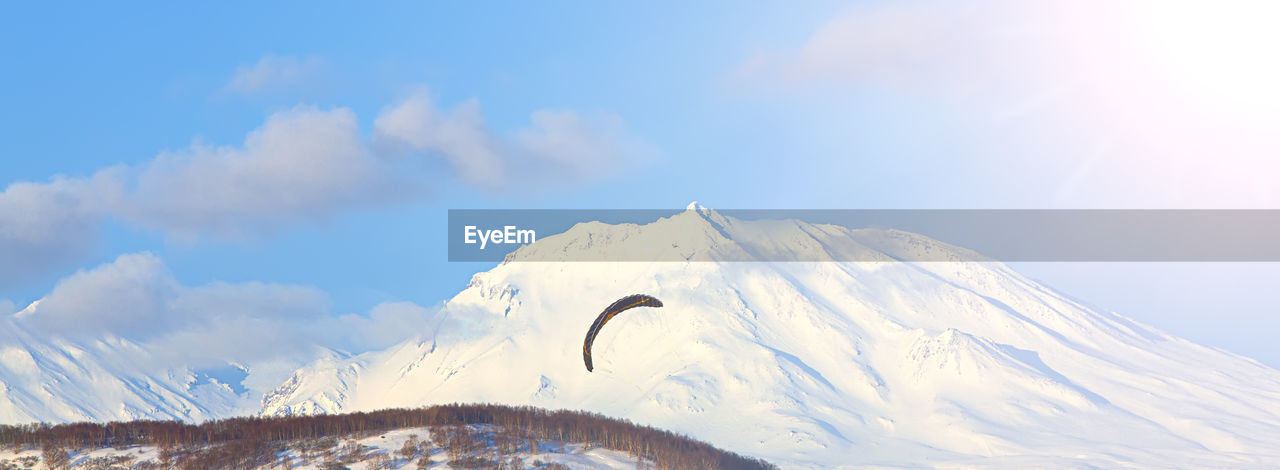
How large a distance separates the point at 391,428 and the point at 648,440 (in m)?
42.5

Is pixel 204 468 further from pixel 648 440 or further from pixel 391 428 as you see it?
pixel 648 440

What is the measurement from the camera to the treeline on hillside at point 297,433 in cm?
14762

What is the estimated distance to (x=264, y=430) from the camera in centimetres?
15988

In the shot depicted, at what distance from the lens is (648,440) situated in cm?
18388

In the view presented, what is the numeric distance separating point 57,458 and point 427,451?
40.8m

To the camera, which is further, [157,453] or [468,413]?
[468,413]

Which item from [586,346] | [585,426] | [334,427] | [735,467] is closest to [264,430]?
[334,427]

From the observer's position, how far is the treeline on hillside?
5812 inches

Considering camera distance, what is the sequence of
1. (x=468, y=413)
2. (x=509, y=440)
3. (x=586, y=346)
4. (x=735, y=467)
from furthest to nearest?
(x=735, y=467) → (x=468, y=413) → (x=509, y=440) → (x=586, y=346)

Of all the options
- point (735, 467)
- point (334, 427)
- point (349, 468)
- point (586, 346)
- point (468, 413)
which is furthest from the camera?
point (735, 467)

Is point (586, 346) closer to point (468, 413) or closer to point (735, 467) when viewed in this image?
point (468, 413)

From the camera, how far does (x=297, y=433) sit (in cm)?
15788

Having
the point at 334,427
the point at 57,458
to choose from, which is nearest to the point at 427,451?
the point at 334,427

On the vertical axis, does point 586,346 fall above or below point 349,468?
above
